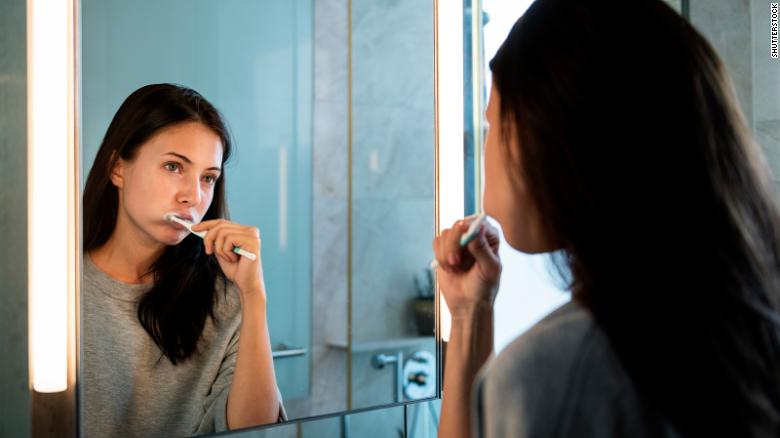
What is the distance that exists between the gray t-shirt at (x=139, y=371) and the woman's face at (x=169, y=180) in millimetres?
65

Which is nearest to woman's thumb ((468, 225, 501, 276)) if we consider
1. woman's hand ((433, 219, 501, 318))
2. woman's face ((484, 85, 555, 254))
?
woman's hand ((433, 219, 501, 318))

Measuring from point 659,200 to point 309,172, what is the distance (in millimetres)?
555

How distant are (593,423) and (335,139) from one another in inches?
23.9

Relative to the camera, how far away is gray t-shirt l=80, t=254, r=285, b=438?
742 millimetres

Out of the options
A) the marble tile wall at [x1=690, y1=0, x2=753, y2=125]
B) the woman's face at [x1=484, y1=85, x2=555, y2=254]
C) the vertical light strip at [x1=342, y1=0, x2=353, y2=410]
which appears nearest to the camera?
the woman's face at [x1=484, y1=85, x2=555, y2=254]

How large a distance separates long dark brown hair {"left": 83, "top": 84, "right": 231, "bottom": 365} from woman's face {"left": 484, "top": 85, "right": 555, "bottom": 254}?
1.19 ft

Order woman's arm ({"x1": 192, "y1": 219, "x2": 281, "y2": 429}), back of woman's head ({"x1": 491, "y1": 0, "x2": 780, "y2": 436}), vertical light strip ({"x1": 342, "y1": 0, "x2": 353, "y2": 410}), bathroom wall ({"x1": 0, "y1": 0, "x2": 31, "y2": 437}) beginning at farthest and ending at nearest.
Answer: vertical light strip ({"x1": 342, "y1": 0, "x2": 353, "y2": 410}) → woman's arm ({"x1": 192, "y1": 219, "x2": 281, "y2": 429}) → bathroom wall ({"x1": 0, "y1": 0, "x2": 31, "y2": 437}) → back of woman's head ({"x1": 491, "y1": 0, "x2": 780, "y2": 436})

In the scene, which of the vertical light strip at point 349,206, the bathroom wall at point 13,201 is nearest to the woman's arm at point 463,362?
the vertical light strip at point 349,206

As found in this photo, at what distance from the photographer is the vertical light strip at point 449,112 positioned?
100 centimetres

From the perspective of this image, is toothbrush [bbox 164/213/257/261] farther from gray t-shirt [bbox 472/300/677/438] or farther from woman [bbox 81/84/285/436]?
gray t-shirt [bbox 472/300/677/438]

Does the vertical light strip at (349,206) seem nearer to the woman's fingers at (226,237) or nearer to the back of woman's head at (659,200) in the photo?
the woman's fingers at (226,237)

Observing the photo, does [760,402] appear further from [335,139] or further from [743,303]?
[335,139]

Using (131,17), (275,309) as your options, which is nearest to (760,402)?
→ (275,309)

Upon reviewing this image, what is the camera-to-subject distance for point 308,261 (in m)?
0.88
